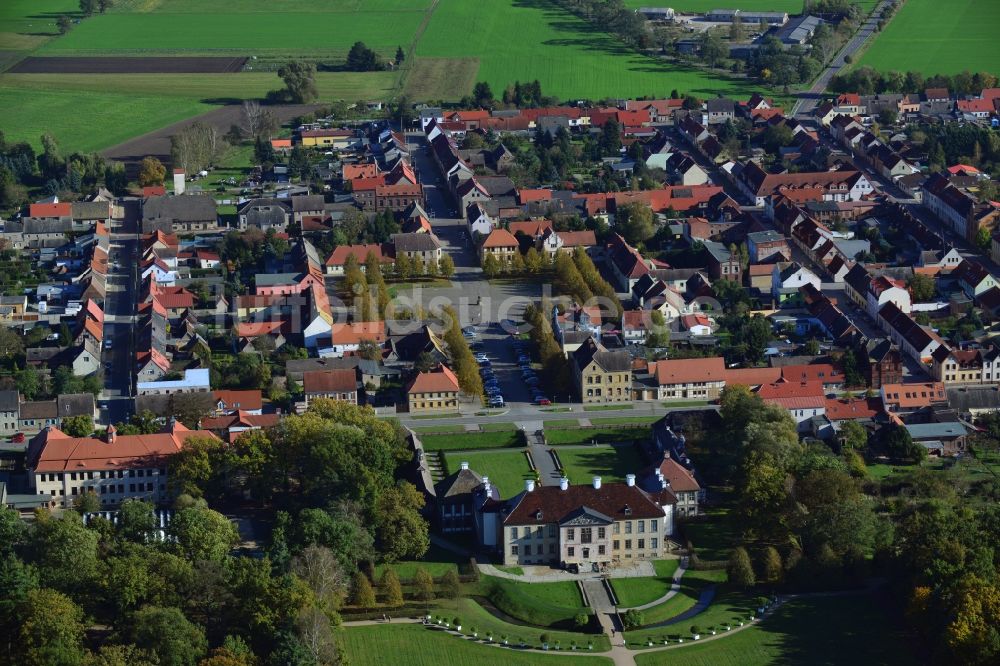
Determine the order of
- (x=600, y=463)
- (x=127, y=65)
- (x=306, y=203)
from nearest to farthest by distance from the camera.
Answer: (x=600, y=463) → (x=306, y=203) → (x=127, y=65)

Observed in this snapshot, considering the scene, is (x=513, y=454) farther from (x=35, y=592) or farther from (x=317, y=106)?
(x=317, y=106)

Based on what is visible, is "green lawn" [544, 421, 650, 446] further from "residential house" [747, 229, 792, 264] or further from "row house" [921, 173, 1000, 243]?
"row house" [921, 173, 1000, 243]

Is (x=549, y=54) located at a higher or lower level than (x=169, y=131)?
higher

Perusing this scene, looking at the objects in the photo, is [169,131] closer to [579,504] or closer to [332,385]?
[332,385]

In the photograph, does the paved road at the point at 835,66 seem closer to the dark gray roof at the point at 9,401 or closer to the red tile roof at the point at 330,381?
the red tile roof at the point at 330,381

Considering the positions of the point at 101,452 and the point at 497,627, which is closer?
the point at 497,627

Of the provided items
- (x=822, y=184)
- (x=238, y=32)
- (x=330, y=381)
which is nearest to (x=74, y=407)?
(x=330, y=381)

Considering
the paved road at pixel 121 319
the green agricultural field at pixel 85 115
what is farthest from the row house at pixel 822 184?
the green agricultural field at pixel 85 115
